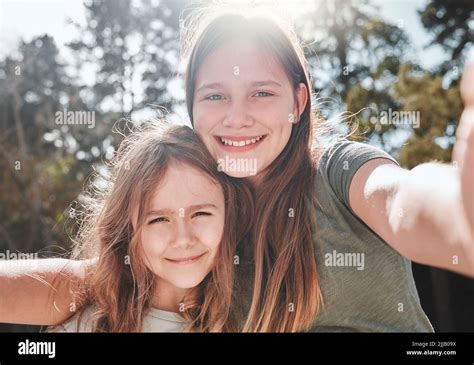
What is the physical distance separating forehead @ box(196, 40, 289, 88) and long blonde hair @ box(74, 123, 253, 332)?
0.28m

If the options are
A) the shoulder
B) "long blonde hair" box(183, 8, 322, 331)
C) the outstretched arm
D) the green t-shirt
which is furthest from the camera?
"long blonde hair" box(183, 8, 322, 331)

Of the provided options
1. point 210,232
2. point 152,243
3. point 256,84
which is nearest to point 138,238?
point 152,243

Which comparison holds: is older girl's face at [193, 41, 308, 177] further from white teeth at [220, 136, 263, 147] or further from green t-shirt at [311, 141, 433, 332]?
green t-shirt at [311, 141, 433, 332]

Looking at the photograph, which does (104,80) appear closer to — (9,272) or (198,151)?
(198,151)

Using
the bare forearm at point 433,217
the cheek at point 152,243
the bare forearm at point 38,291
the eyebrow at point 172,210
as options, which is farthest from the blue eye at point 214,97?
Answer: the bare forearm at point 433,217

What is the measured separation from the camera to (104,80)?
293 cm

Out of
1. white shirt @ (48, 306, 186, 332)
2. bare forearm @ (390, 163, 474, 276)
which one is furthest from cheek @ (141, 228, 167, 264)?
bare forearm @ (390, 163, 474, 276)

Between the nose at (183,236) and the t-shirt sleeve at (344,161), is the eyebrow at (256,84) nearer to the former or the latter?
the t-shirt sleeve at (344,161)

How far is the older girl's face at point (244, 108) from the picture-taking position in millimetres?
2561

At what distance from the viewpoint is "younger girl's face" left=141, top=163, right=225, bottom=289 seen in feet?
8.32

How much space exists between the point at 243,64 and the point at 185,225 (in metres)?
0.69

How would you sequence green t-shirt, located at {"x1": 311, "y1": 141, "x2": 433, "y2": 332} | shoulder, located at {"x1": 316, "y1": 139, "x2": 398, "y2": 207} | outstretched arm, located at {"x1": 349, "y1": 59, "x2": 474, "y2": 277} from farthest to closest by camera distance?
green t-shirt, located at {"x1": 311, "y1": 141, "x2": 433, "y2": 332}, shoulder, located at {"x1": 316, "y1": 139, "x2": 398, "y2": 207}, outstretched arm, located at {"x1": 349, "y1": 59, "x2": 474, "y2": 277}

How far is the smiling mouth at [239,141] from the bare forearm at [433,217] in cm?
89
